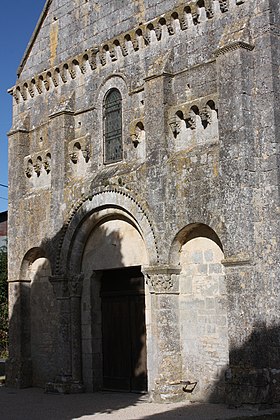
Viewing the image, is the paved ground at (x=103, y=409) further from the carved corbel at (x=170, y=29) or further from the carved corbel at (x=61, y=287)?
the carved corbel at (x=170, y=29)

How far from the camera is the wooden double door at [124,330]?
15555 mm

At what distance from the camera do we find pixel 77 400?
14.8 m

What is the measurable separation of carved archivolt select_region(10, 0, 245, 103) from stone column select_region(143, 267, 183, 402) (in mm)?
4833

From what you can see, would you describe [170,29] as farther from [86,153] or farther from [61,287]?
[61,287]

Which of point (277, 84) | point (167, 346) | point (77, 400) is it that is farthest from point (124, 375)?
point (277, 84)

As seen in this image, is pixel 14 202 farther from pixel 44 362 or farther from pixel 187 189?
pixel 187 189

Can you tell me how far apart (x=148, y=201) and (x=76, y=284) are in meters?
3.09

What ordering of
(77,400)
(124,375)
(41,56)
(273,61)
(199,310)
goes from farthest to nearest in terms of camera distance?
1. (41,56)
2. (124,375)
3. (77,400)
4. (199,310)
5. (273,61)

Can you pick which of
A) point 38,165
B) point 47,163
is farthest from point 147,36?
point 38,165

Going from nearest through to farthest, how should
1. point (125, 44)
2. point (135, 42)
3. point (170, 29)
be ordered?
point (170, 29) → point (135, 42) → point (125, 44)

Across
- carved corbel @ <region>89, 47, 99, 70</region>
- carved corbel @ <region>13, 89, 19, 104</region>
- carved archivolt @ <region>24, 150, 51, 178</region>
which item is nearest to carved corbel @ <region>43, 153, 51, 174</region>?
carved archivolt @ <region>24, 150, 51, 178</region>

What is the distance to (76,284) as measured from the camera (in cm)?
1639

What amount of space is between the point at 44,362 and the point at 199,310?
5.35 m

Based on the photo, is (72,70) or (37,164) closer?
(72,70)
